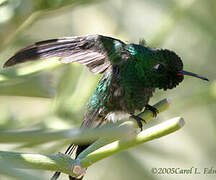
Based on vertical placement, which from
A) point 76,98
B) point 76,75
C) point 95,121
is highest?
point 95,121

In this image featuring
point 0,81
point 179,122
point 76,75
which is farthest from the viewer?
point 76,75

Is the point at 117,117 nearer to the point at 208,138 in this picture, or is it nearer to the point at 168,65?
the point at 168,65

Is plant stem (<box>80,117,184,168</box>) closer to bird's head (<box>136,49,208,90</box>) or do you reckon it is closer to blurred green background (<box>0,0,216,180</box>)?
blurred green background (<box>0,0,216,180</box>)

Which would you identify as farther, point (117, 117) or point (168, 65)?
point (117, 117)

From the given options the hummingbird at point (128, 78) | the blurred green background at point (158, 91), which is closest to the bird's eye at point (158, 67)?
the hummingbird at point (128, 78)

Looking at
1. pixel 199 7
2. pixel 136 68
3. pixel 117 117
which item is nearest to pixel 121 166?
pixel 117 117

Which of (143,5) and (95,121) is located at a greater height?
(143,5)

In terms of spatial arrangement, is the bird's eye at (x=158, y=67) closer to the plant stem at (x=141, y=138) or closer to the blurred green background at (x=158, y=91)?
the blurred green background at (x=158, y=91)
